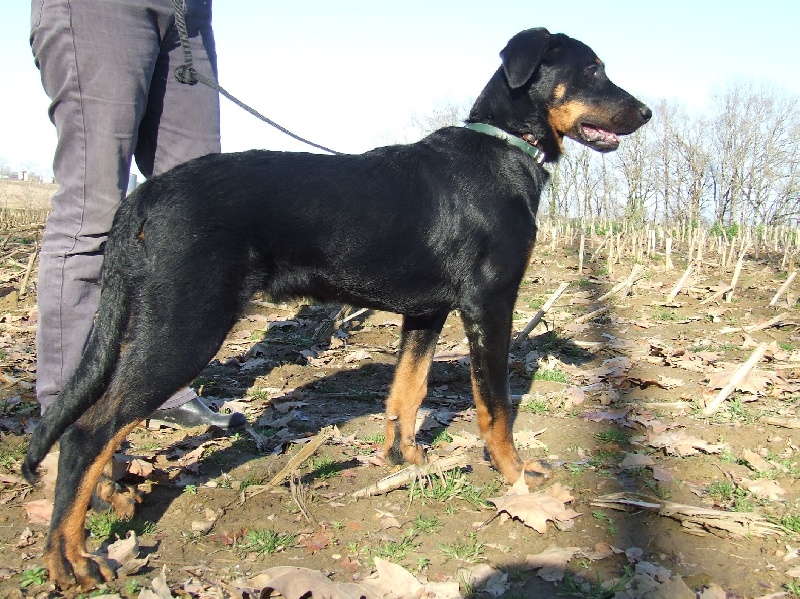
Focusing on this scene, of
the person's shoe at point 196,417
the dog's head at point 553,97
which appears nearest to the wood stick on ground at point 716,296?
the dog's head at point 553,97

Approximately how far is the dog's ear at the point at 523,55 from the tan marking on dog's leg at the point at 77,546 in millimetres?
2818

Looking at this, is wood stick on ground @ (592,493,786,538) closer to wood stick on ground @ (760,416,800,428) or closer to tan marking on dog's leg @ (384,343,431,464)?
tan marking on dog's leg @ (384,343,431,464)

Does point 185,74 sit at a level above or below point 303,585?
above

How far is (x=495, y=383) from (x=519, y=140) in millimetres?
1349

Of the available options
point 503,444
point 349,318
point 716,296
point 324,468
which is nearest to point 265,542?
point 324,468

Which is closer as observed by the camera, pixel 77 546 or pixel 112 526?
pixel 77 546

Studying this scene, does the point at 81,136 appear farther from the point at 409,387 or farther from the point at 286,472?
the point at 409,387

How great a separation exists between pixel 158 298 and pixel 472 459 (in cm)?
196

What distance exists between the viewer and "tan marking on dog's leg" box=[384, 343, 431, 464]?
12.2 feet

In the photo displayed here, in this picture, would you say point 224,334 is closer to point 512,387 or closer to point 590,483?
point 590,483

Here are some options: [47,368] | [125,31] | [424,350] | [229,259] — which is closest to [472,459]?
[424,350]

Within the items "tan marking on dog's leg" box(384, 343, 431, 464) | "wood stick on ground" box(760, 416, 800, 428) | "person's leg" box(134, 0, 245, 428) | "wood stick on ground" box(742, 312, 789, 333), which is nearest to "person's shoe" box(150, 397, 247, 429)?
"person's leg" box(134, 0, 245, 428)

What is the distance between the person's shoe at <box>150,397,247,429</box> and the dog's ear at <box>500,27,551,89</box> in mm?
2602

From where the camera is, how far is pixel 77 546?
254 cm
